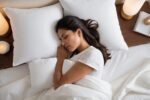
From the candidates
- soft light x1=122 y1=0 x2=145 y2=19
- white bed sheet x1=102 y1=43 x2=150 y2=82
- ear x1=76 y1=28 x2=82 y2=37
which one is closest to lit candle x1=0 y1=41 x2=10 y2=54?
ear x1=76 y1=28 x2=82 y2=37

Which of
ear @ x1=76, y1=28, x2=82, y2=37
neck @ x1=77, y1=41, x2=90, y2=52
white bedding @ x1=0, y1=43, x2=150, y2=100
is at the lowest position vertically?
white bedding @ x1=0, y1=43, x2=150, y2=100

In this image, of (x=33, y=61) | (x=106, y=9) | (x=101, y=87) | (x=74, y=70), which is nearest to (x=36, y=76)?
(x=33, y=61)

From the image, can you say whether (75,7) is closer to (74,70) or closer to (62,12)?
(62,12)

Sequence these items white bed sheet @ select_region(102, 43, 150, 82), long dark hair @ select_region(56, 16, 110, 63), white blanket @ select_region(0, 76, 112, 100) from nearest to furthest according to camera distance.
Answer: white blanket @ select_region(0, 76, 112, 100) → long dark hair @ select_region(56, 16, 110, 63) → white bed sheet @ select_region(102, 43, 150, 82)

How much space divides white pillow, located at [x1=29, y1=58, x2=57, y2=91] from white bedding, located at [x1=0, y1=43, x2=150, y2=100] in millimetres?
37

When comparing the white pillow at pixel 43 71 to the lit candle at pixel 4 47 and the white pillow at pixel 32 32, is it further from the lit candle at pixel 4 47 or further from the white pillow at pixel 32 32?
the lit candle at pixel 4 47

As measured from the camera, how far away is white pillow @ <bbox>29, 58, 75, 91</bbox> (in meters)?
1.18

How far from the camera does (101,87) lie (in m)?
1.13

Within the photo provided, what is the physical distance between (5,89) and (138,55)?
824 mm

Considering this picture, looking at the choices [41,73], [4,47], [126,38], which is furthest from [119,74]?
[4,47]

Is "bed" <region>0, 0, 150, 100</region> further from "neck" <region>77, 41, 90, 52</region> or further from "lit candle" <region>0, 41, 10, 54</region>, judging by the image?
"neck" <region>77, 41, 90, 52</region>

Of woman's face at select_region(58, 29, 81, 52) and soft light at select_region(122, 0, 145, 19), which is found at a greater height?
soft light at select_region(122, 0, 145, 19)

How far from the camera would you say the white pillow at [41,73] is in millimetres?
1179

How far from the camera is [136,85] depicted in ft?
4.13
